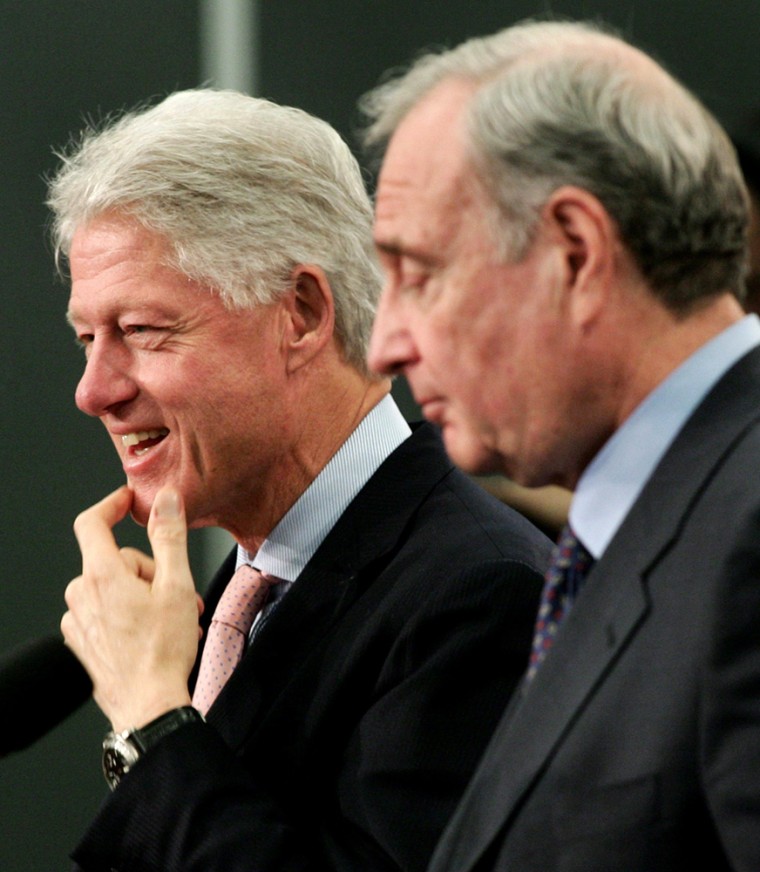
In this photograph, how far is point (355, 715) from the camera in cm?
133

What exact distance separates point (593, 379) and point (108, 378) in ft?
2.46

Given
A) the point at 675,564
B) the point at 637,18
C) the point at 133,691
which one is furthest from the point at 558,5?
the point at 675,564

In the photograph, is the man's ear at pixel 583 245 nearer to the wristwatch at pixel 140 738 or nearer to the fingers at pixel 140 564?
the wristwatch at pixel 140 738

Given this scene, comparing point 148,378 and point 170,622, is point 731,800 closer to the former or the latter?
point 170,622

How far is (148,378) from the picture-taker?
5.03ft

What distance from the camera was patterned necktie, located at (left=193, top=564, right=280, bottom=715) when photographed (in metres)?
1.54

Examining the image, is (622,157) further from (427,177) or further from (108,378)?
(108,378)

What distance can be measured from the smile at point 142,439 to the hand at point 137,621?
65 mm

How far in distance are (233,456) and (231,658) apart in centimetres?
22

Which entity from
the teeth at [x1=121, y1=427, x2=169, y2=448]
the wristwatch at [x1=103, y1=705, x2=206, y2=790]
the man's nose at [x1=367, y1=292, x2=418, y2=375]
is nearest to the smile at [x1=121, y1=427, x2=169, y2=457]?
the teeth at [x1=121, y1=427, x2=169, y2=448]

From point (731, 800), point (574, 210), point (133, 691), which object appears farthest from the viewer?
point (133, 691)

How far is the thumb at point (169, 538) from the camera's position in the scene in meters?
1.48

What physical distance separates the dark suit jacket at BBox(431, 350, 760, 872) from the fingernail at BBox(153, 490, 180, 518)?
67 cm

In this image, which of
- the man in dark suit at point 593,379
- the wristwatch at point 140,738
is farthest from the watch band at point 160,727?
the man in dark suit at point 593,379
